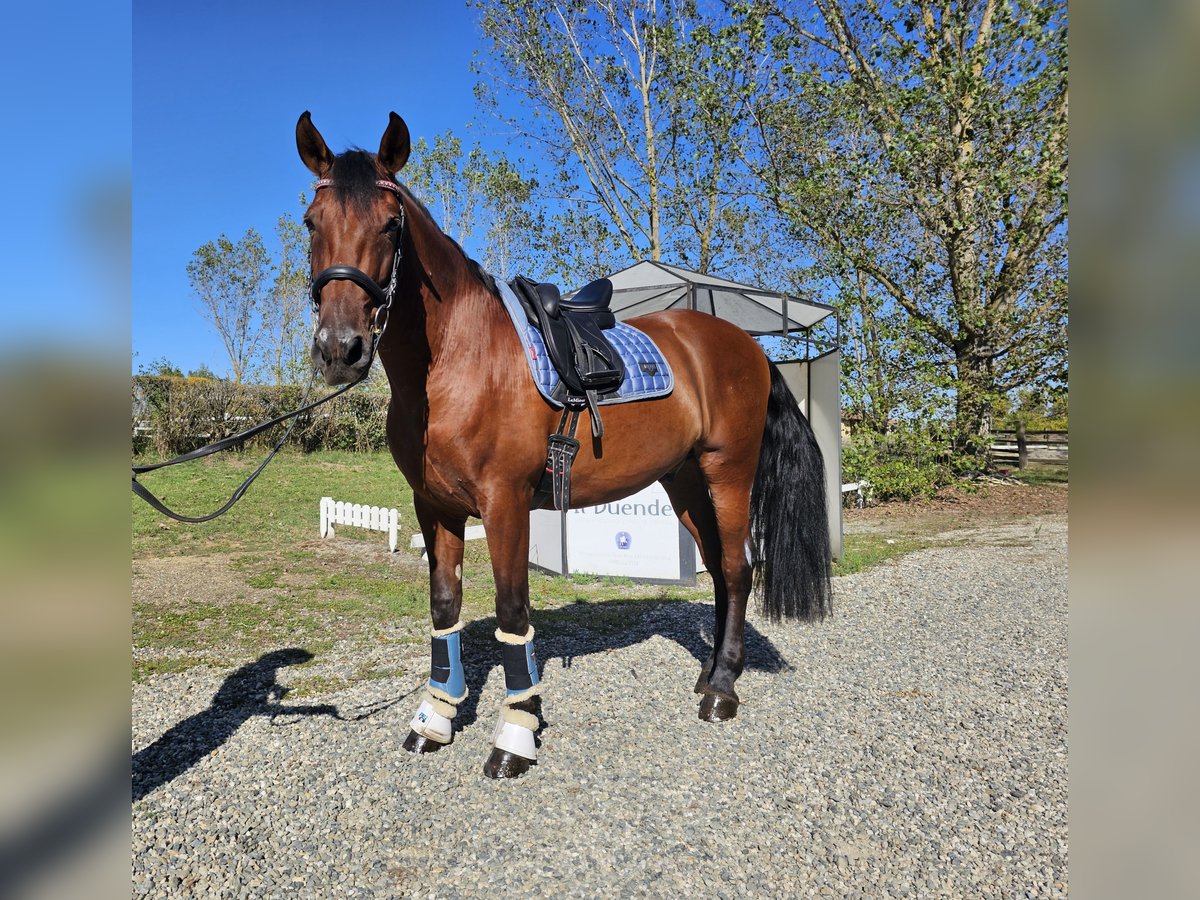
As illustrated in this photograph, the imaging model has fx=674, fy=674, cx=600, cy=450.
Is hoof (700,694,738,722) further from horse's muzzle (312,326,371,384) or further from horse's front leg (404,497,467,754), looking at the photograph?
horse's muzzle (312,326,371,384)

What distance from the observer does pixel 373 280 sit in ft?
8.45

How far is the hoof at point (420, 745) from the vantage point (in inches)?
131

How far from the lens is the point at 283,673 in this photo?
4430 mm

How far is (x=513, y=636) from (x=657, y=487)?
4034 mm

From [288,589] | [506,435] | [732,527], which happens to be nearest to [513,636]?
[506,435]

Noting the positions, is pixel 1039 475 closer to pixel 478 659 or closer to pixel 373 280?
pixel 478 659

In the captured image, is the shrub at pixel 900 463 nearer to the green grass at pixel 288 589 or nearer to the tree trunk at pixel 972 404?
the tree trunk at pixel 972 404

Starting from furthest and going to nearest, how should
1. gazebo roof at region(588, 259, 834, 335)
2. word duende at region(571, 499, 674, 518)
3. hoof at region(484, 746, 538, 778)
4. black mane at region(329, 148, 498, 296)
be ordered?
gazebo roof at region(588, 259, 834, 335), word duende at region(571, 499, 674, 518), hoof at region(484, 746, 538, 778), black mane at region(329, 148, 498, 296)

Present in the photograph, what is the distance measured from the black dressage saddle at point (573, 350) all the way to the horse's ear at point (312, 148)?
3.66 feet

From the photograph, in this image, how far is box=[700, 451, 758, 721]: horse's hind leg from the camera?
157 inches

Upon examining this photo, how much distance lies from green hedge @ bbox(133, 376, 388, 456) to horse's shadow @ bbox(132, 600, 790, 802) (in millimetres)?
11197

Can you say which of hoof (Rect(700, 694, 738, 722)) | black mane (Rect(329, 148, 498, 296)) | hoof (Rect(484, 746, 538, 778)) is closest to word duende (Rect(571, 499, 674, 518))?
hoof (Rect(700, 694, 738, 722))

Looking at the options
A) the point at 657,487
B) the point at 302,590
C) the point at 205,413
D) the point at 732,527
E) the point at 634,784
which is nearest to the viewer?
the point at 634,784
